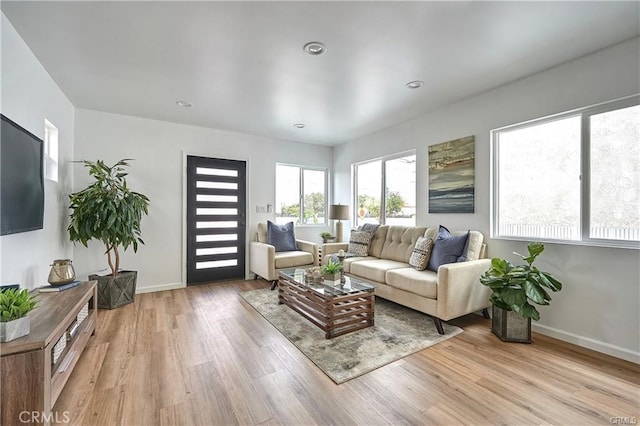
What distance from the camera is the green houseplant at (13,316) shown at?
52.9 inches

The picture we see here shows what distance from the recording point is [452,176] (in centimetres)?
355

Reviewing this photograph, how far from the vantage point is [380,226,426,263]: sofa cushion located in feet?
12.2

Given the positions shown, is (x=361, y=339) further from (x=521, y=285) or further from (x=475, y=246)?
(x=475, y=246)

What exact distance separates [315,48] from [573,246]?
2.85 metres

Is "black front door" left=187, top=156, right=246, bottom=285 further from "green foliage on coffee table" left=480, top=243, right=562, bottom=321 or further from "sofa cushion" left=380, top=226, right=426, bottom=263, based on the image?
"green foliage on coffee table" left=480, top=243, right=562, bottom=321

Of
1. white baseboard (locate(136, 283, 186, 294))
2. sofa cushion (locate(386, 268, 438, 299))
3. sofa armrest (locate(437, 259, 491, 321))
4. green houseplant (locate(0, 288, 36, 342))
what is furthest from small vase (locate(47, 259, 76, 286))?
sofa armrest (locate(437, 259, 491, 321))

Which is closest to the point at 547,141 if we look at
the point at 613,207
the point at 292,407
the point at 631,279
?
the point at 613,207

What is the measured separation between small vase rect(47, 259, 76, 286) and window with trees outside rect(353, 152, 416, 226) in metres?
3.95

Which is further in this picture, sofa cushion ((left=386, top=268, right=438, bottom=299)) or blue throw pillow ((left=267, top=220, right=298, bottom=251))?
blue throw pillow ((left=267, top=220, right=298, bottom=251))

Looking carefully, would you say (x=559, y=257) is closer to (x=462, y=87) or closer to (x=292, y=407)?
(x=462, y=87)

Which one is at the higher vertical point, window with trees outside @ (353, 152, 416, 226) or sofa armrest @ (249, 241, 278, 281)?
window with trees outside @ (353, 152, 416, 226)

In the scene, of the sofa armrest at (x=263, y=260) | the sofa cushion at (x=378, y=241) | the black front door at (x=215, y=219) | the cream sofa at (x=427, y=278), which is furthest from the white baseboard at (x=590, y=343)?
the black front door at (x=215, y=219)

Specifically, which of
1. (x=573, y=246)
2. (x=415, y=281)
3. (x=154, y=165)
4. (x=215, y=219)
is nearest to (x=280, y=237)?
(x=215, y=219)

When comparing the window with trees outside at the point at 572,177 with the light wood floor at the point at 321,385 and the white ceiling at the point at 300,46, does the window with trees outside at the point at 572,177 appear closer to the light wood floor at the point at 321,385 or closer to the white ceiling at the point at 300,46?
the white ceiling at the point at 300,46
